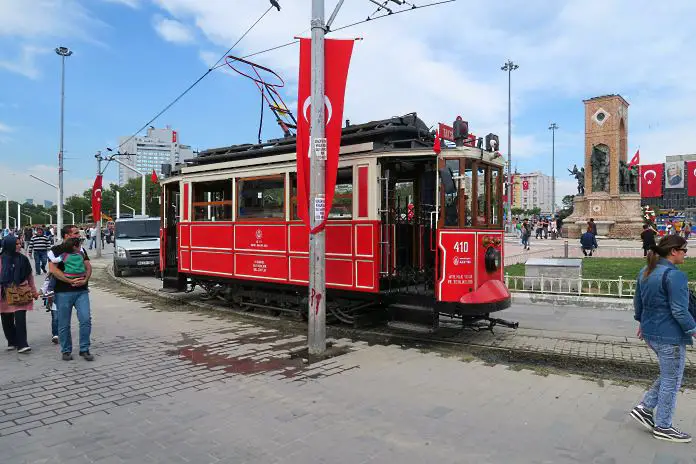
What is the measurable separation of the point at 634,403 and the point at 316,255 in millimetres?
4089

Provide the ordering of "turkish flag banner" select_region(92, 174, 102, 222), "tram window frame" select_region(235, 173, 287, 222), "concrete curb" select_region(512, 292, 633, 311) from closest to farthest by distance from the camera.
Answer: "tram window frame" select_region(235, 173, 287, 222)
"concrete curb" select_region(512, 292, 633, 311)
"turkish flag banner" select_region(92, 174, 102, 222)

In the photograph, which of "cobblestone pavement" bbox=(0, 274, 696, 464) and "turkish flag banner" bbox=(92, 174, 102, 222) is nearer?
"cobblestone pavement" bbox=(0, 274, 696, 464)

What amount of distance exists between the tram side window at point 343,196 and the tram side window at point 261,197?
1236 millimetres

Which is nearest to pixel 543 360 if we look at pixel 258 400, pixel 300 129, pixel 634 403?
pixel 634 403

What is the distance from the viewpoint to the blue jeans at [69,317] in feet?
21.8

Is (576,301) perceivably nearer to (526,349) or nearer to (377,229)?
(526,349)

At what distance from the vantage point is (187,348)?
7477 millimetres

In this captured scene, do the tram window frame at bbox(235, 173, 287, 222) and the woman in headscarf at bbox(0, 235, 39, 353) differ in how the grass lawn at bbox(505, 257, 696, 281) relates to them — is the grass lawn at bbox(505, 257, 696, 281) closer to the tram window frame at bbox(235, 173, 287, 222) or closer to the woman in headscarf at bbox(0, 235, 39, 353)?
the tram window frame at bbox(235, 173, 287, 222)

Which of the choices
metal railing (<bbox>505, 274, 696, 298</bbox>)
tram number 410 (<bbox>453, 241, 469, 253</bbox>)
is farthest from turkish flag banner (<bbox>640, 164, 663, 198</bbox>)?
tram number 410 (<bbox>453, 241, 469, 253</bbox>)

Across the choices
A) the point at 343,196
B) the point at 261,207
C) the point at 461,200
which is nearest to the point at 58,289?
the point at 261,207

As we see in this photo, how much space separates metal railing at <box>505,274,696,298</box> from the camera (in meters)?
10.5

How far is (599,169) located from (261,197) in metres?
34.8

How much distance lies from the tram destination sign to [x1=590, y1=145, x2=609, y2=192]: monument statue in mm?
34231

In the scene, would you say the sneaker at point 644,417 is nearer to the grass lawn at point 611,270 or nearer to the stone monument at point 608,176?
the grass lawn at point 611,270
